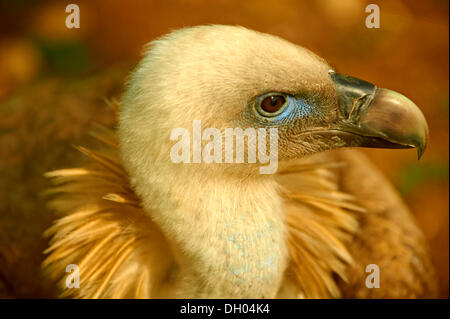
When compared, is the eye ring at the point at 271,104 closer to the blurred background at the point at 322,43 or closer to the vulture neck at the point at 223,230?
the vulture neck at the point at 223,230

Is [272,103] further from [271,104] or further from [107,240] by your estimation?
[107,240]

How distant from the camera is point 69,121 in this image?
198 centimetres

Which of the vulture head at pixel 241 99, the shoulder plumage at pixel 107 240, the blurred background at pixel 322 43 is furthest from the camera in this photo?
the blurred background at pixel 322 43

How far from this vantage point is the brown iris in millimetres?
1282

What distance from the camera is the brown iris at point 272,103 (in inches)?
50.5

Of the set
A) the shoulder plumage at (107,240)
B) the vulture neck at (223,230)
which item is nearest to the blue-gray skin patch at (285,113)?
the vulture neck at (223,230)

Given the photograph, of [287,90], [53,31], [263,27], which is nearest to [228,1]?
[263,27]

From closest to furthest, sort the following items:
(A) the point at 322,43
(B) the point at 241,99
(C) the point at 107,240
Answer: (B) the point at 241,99, (C) the point at 107,240, (A) the point at 322,43

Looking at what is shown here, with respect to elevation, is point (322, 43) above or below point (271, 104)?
above

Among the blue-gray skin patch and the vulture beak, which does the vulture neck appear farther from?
the vulture beak

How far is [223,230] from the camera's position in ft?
4.36

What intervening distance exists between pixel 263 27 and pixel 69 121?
68.5 inches

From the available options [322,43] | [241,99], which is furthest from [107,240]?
[322,43]
